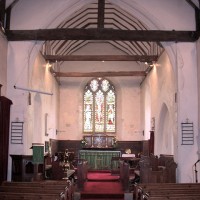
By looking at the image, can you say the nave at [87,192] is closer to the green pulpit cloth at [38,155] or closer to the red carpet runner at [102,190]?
the red carpet runner at [102,190]

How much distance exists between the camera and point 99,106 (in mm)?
21516

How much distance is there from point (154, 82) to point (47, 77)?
4603mm

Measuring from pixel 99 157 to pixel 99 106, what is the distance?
3.29 meters

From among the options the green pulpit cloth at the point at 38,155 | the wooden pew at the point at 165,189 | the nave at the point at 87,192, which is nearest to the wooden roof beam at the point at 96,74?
the nave at the point at 87,192

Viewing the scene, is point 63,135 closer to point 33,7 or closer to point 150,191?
point 33,7

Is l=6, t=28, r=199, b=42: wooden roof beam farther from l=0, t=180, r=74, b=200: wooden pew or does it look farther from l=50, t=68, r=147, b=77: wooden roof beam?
l=50, t=68, r=147, b=77: wooden roof beam

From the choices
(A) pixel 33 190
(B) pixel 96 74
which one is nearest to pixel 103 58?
(B) pixel 96 74

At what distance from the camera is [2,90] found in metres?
11.2

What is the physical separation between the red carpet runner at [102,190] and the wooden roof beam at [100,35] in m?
4.51

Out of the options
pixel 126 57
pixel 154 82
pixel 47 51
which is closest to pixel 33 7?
pixel 47 51

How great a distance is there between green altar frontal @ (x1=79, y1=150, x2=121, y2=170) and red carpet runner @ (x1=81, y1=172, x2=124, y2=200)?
4.35 meters

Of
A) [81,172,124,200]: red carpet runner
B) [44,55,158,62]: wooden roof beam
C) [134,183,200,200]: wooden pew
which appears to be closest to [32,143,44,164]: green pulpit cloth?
[81,172,124,200]: red carpet runner

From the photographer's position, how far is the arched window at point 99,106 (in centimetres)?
2120

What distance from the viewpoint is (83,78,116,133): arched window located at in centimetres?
2120
